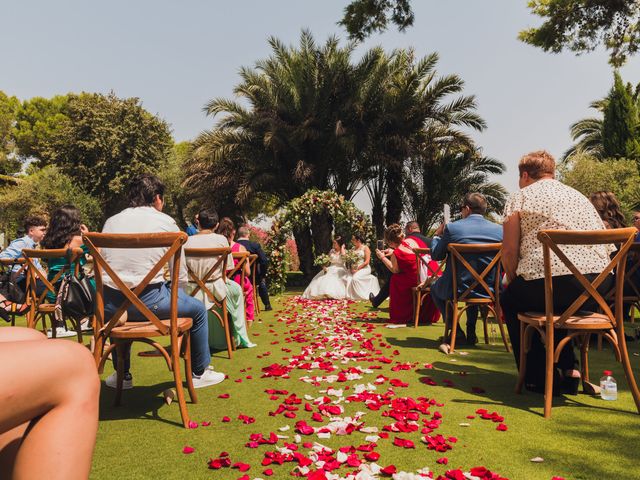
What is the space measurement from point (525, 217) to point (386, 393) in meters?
1.74

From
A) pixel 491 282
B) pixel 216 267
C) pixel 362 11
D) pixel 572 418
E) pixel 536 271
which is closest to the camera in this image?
pixel 572 418

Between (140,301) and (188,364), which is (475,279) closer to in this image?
(188,364)

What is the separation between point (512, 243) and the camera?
3.79 m

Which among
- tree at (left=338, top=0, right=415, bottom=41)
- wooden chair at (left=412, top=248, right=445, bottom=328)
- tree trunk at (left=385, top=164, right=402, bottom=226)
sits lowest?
wooden chair at (left=412, top=248, right=445, bottom=328)

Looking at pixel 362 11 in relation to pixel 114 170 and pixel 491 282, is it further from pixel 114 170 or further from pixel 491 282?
pixel 114 170

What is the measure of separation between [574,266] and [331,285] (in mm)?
9522

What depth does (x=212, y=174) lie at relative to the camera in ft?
70.7

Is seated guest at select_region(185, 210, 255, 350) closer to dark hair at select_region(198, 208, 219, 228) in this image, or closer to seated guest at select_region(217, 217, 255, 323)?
dark hair at select_region(198, 208, 219, 228)

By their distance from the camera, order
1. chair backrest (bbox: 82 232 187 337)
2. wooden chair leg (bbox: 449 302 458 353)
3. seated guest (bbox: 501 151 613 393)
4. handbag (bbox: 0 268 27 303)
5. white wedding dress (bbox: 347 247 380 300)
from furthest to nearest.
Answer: white wedding dress (bbox: 347 247 380 300), wooden chair leg (bbox: 449 302 458 353), handbag (bbox: 0 268 27 303), seated guest (bbox: 501 151 613 393), chair backrest (bbox: 82 232 187 337)

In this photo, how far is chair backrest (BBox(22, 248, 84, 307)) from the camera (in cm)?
549

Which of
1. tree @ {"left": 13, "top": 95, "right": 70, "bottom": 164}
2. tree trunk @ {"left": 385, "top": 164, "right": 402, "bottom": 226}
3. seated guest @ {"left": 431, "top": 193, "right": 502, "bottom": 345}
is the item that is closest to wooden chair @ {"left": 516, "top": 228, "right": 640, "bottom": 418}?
seated guest @ {"left": 431, "top": 193, "right": 502, "bottom": 345}

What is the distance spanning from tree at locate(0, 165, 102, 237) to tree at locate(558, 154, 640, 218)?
103ft

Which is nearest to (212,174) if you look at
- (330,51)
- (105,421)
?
(330,51)

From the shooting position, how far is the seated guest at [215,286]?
17.6ft
